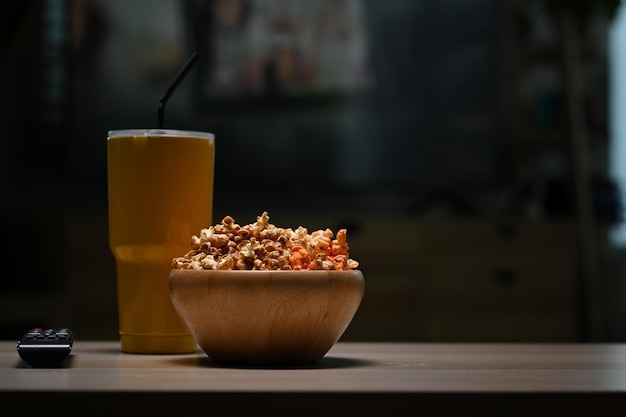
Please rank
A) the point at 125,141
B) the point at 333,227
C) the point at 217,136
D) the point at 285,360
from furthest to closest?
1. the point at 217,136
2. the point at 333,227
3. the point at 125,141
4. the point at 285,360

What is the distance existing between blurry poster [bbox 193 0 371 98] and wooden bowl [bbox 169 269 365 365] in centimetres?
305

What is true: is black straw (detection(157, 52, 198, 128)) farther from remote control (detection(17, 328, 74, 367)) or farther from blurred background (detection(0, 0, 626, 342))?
blurred background (detection(0, 0, 626, 342))

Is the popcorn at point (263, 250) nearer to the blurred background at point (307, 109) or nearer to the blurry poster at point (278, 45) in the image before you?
the blurred background at point (307, 109)

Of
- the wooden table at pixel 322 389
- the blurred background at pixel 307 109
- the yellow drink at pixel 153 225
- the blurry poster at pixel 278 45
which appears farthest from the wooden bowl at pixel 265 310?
the blurry poster at pixel 278 45

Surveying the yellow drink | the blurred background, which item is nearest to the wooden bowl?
the yellow drink

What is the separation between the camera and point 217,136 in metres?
3.87

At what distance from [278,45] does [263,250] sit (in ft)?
10.1

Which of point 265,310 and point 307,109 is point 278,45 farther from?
point 265,310

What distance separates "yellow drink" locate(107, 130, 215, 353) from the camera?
1072mm

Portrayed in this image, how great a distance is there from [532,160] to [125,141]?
10.2ft

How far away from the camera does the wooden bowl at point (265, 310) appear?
2.86 ft
